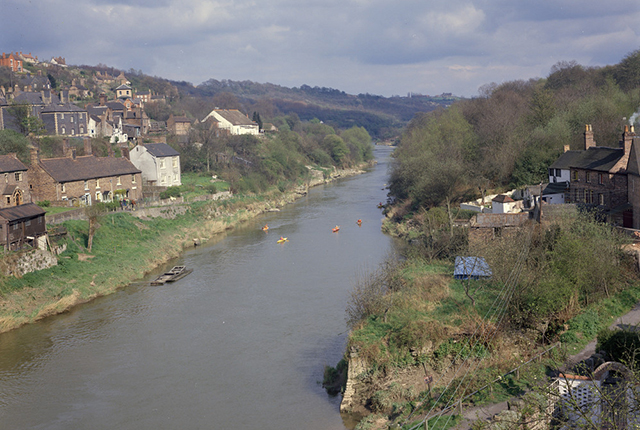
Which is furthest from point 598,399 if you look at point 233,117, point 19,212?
point 233,117

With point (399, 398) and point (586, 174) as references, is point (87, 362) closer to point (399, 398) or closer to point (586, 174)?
point (399, 398)

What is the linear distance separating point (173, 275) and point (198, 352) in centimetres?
1115

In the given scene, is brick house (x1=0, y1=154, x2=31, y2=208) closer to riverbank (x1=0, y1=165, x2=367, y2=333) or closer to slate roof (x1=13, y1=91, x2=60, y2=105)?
riverbank (x1=0, y1=165, x2=367, y2=333)

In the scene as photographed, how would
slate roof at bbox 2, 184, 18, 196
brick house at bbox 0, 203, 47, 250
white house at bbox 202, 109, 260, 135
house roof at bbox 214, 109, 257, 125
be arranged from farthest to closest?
house roof at bbox 214, 109, 257, 125, white house at bbox 202, 109, 260, 135, slate roof at bbox 2, 184, 18, 196, brick house at bbox 0, 203, 47, 250

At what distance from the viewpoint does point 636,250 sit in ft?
74.5

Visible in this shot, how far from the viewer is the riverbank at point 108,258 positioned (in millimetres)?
28031

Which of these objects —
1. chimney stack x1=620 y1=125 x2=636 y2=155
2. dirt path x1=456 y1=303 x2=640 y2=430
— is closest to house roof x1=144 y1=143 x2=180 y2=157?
chimney stack x1=620 y1=125 x2=636 y2=155

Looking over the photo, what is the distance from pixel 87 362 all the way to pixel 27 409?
3.60 meters

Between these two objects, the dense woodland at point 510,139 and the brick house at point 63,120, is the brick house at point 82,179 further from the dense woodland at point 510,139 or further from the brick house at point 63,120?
the dense woodland at point 510,139

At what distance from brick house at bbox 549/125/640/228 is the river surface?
12.3 m

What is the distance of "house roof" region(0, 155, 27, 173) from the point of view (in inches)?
1524

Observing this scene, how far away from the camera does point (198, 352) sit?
2350 centimetres

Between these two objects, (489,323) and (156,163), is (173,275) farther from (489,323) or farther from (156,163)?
(156,163)

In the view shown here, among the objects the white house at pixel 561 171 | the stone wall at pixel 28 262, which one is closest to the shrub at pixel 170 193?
the stone wall at pixel 28 262
